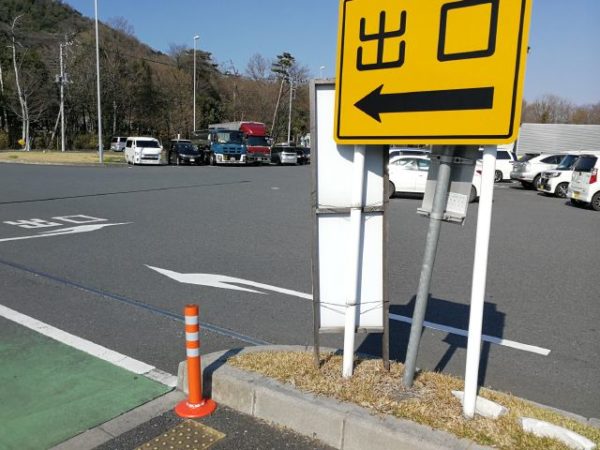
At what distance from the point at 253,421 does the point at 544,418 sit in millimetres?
1802

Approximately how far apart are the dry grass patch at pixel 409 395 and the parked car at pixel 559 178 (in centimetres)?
1790

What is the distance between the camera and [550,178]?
18.9m

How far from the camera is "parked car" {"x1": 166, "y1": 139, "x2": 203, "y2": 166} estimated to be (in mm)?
34094

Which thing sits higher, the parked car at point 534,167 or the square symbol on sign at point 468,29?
the square symbol on sign at point 468,29

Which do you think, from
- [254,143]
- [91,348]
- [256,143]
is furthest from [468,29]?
[256,143]

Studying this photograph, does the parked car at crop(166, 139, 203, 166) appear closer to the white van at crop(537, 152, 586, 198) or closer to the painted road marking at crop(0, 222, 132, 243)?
the white van at crop(537, 152, 586, 198)

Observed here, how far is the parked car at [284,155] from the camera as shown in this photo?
3994 cm

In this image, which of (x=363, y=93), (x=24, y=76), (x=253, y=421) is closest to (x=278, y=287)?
(x=253, y=421)

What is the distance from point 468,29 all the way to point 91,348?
3912 mm

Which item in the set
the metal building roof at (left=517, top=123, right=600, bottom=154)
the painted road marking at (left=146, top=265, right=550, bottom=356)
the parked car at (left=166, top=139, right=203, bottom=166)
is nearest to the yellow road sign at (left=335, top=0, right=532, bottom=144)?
the painted road marking at (left=146, top=265, right=550, bottom=356)

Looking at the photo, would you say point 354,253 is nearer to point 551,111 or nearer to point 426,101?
point 426,101

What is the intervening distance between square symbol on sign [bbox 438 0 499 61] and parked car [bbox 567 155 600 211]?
47.1 feet

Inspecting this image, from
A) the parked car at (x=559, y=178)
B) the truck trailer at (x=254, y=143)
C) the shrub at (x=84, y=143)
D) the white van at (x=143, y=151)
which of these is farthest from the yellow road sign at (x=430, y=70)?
the shrub at (x=84, y=143)

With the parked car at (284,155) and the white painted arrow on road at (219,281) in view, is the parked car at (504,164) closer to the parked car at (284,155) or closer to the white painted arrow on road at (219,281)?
the parked car at (284,155)
